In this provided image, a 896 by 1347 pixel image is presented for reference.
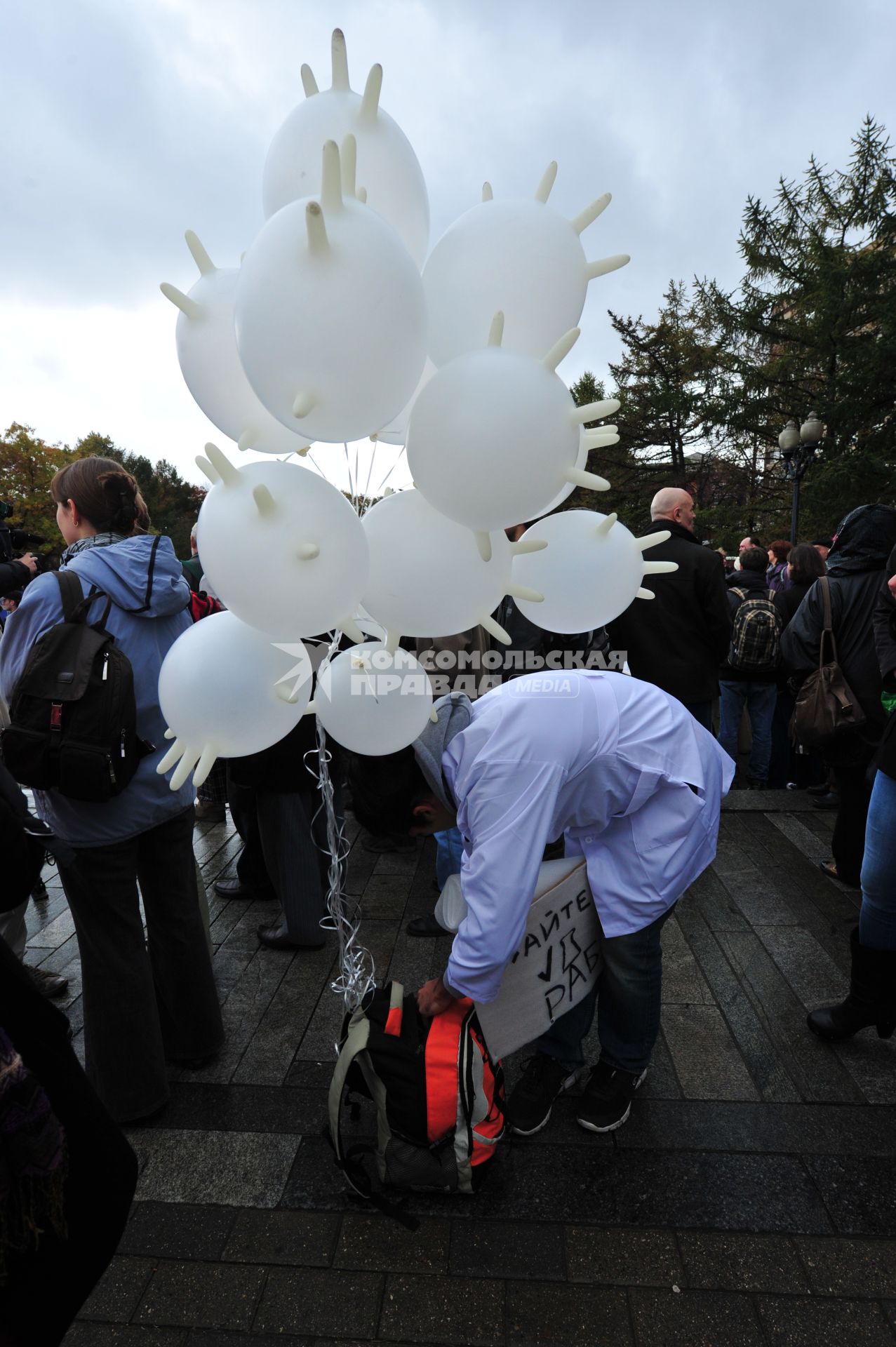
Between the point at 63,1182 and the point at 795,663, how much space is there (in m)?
3.83

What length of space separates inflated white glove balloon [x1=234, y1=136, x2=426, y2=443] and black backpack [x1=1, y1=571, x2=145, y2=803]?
48.4 inches

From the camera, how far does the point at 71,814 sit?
2.12 metres

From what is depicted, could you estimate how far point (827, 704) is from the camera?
3.64 metres

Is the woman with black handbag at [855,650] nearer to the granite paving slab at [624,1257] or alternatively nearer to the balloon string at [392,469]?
the granite paving slab at [624,1257]

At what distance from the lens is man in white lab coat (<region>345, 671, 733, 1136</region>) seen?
5.99 ft

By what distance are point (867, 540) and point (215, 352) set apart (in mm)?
3287

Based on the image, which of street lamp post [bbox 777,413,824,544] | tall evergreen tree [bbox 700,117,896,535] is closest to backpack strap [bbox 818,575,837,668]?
street lamp post [bbox 777,413,824,544]

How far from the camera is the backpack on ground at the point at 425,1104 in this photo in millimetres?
1973

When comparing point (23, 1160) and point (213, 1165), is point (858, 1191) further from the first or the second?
point (23, 1160)

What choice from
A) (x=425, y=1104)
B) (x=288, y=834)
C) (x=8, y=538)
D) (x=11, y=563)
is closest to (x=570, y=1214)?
(x=425, y=1104)

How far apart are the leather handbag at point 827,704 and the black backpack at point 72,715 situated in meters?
3.24

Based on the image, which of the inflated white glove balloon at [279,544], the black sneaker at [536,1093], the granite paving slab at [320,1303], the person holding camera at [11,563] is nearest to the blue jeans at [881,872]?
the black sneaker at [536,1093]

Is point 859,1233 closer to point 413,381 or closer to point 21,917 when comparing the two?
point 413,381

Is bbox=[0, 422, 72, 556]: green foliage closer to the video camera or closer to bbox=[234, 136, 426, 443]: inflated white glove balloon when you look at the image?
the video camera
